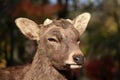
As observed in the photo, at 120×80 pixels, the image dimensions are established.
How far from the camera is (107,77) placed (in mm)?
28031

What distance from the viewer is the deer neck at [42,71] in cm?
930

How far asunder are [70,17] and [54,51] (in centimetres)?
1990

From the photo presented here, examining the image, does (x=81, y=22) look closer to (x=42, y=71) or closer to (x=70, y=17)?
(x=42, y=71)

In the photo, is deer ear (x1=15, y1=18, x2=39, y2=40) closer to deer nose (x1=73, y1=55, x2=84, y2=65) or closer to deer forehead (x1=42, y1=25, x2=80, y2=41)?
deer forehead (x1=42, y1=25, x2=80, y2=41)

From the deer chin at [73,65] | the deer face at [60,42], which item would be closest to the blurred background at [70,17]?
the deer face at [60,42]

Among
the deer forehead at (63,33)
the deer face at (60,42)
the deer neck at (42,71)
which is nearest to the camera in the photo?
the deer face at (60,42)

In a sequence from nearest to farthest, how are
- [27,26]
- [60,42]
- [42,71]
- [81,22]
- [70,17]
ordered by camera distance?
[60,42], [42,71], [27,26], [81,22], [70,17]

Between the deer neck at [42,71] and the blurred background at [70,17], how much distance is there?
6.44 meters

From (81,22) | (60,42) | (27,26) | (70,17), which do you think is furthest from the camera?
(70,17)

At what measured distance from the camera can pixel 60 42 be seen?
9.08 m

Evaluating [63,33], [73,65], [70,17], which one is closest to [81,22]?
[63,33]

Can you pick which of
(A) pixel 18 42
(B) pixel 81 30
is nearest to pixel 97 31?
(A) pixel 18 42

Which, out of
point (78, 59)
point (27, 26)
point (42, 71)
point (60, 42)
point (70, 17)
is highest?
point (70, 17)

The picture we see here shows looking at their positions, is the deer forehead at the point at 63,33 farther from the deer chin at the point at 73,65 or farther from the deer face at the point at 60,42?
the deer chin at the point at 73,65
